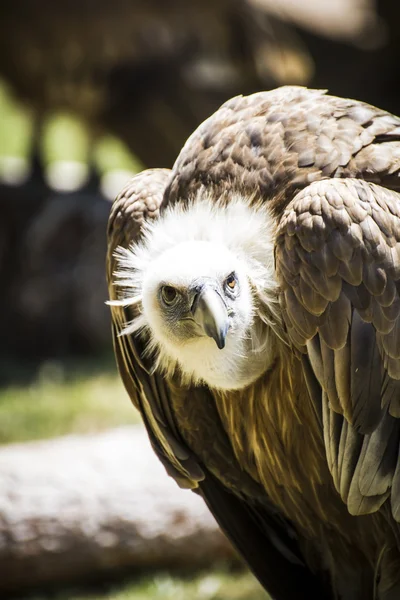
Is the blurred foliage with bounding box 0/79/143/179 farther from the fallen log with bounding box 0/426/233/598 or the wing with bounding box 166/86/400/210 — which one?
the wing with bounding box 166/86/400/210

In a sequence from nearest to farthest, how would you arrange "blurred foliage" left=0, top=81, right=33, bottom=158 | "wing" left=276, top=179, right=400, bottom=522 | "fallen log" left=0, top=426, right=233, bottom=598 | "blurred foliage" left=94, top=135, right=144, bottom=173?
"wing" left=276, top=179, right=400, bottom=522, "fallen log" left=0, top=426, right=233, bottom=598, "blurred foliage" left=94, top=135, right=144, bottom=173, "blurred foliage" left=0, top=81, right=33, bottom=158

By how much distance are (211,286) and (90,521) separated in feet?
6.64

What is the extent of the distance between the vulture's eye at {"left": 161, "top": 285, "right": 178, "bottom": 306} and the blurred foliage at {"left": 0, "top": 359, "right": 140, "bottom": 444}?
3.50 metres

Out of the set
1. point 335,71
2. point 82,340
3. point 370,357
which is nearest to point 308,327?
point 370,357

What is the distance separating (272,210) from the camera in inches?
120

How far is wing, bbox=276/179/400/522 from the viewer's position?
2768 millimetres

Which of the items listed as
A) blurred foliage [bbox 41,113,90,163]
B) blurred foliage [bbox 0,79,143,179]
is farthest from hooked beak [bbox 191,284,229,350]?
blurred foliage [bbox 41,113,90,163]

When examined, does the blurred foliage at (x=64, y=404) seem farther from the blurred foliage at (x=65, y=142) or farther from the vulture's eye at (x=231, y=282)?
the blurred foliage at (x=65, y=142)

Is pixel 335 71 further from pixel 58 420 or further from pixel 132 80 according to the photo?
pixel 58 420

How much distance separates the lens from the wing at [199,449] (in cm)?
344

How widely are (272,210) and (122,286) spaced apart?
634 millimetres

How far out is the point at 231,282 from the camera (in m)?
3.07

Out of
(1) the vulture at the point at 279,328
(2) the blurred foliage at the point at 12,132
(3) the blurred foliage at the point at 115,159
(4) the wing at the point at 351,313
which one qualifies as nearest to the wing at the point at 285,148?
(1) the vulture at the point at 279,328

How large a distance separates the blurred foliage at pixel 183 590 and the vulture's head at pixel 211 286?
1.68 meters
